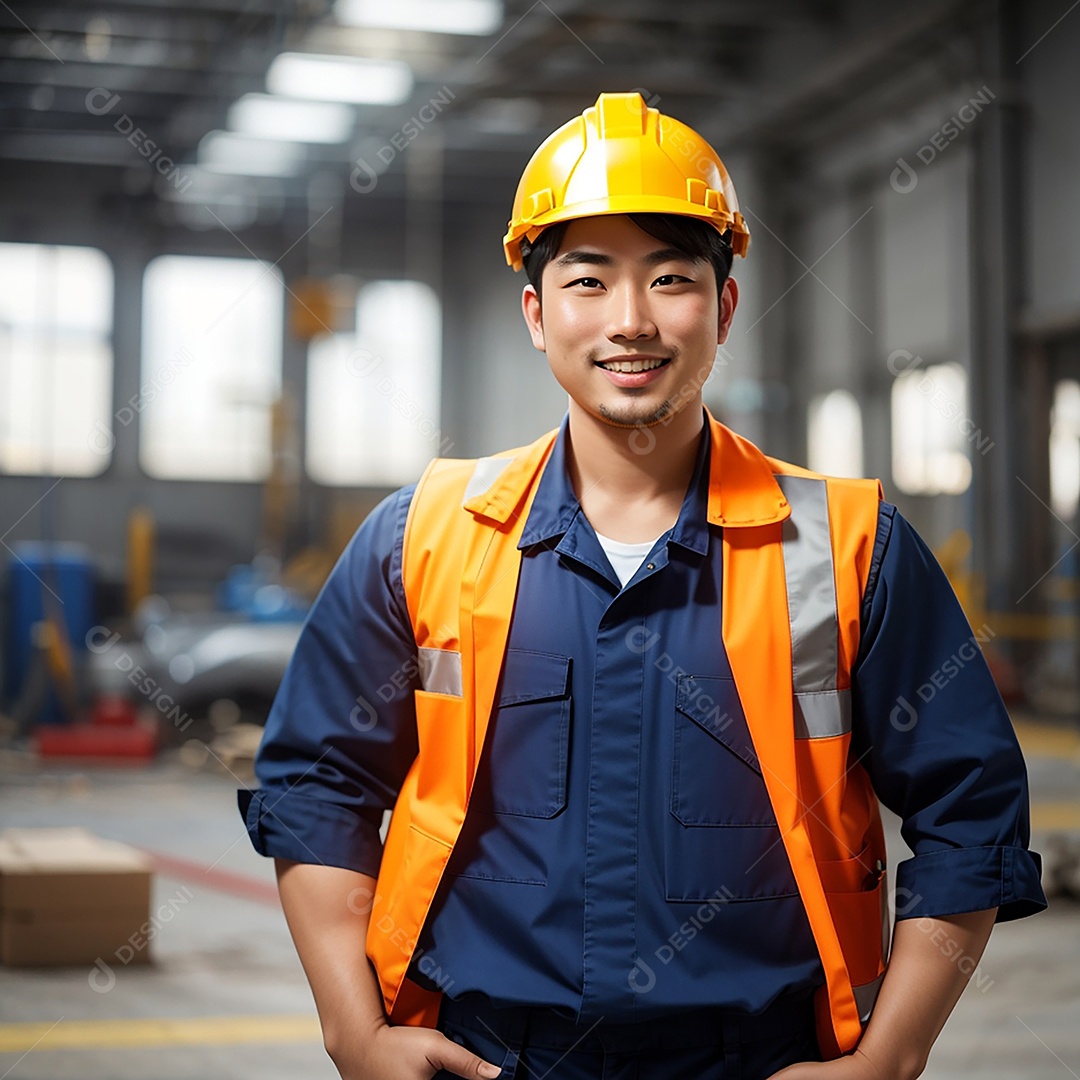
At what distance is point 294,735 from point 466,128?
1651 cm

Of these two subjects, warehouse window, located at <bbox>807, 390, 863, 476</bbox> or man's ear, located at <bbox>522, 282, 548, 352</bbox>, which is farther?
warehouse window, located at <bbox>807, 390, 863, 476</bbox>

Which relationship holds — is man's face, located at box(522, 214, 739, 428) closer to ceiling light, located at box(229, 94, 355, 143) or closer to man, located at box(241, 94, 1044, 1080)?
man, located at box(241, 94, 1044, 1080)

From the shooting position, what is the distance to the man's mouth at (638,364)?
170 cm

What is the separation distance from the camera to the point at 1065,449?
490 inches

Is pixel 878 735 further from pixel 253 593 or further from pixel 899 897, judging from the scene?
pixel 253 593

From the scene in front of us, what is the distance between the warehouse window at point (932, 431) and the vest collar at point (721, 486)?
38.6 ft

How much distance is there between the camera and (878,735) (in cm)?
167

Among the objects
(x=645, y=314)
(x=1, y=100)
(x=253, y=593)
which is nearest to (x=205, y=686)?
(x=253, y=593)

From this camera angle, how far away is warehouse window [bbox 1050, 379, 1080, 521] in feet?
40.4

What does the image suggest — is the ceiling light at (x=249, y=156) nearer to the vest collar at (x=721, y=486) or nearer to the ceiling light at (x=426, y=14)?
the ceiling light at (x=426, y=14)

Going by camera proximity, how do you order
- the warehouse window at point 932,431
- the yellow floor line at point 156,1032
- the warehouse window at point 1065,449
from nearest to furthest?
the yellow floor line at point 156,1032
the warehouse window at point 1065,449
the warehouse window at point 932,431

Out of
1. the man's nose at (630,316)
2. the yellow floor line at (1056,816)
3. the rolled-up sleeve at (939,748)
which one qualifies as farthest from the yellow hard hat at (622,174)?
the yellow floor line at (1056,816)

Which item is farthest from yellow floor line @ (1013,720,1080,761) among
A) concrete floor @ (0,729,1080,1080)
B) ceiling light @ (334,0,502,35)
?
ceiling light @ (334,0,502,35)

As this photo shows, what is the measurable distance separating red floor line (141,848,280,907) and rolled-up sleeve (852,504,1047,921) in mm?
4870
